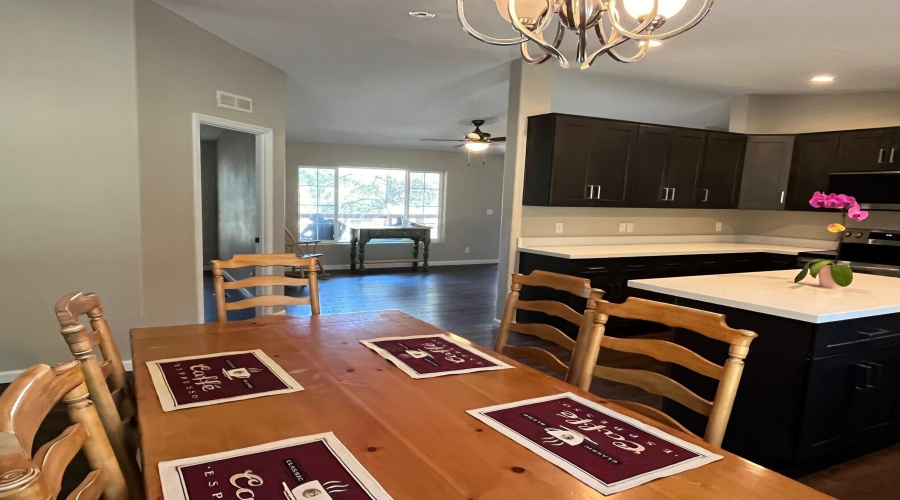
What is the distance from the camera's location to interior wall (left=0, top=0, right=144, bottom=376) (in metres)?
3.00

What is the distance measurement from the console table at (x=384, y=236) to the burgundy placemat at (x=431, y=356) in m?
7.05

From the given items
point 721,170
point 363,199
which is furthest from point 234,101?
point 363,199

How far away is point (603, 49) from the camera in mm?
1792

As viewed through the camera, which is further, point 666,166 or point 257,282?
point 666,166

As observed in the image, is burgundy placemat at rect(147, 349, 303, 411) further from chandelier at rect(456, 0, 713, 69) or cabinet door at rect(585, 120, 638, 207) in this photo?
cabinet door at rect(585, 120, 638, 207)

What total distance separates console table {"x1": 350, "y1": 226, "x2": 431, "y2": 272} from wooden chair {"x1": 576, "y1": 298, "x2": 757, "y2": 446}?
742cm

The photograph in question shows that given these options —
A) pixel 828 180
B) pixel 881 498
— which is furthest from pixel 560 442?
pixel 828 180

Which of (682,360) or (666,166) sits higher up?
(666,166)

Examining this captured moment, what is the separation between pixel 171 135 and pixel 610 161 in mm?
3632

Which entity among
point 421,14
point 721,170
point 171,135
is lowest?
point 171,135

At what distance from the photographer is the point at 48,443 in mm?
737

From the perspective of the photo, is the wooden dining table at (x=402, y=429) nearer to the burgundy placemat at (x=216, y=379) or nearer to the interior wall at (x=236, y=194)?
the burgundy placemat at (x=216, y=379)

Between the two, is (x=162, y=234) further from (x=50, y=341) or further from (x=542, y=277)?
(x=542, y=277)

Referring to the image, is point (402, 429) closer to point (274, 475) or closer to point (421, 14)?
point (274, 475)
